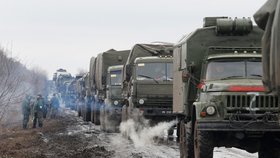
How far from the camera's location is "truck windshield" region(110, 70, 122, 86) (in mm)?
24148

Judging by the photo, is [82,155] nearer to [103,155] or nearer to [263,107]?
[103,155]

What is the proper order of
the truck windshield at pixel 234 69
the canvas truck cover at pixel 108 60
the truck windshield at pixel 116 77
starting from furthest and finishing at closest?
the canvas truck cover at pixel 108 60
the truck windshield at pixel 116 77
the truck windshield at pixel 234 69

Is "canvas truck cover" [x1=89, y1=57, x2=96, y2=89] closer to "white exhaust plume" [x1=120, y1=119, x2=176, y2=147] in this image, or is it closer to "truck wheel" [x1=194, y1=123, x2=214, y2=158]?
"white exhaust plume" [x1=120, y1=119, x2=176, y2=147]

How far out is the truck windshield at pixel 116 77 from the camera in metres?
24.1

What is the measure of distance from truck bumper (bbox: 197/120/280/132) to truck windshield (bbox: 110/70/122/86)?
47.2ft

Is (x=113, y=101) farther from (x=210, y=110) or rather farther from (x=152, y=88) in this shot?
(x=210, y=110)

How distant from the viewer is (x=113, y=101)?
2380 cm

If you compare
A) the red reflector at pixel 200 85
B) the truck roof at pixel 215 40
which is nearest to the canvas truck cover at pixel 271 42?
the red reflector at pixel 200 85

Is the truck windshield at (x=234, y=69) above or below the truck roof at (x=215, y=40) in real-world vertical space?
below

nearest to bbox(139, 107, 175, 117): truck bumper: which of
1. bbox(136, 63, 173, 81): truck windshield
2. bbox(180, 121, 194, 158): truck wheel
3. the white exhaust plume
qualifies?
the white exhaust plume

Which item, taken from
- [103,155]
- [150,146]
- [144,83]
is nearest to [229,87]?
[103,155]

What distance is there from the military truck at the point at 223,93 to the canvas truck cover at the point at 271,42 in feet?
14.8

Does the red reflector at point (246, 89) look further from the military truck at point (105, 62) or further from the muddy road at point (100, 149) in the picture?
the military truck at point (105, 62)

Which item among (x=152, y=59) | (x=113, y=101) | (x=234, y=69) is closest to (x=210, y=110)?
(x=234, y=69)
